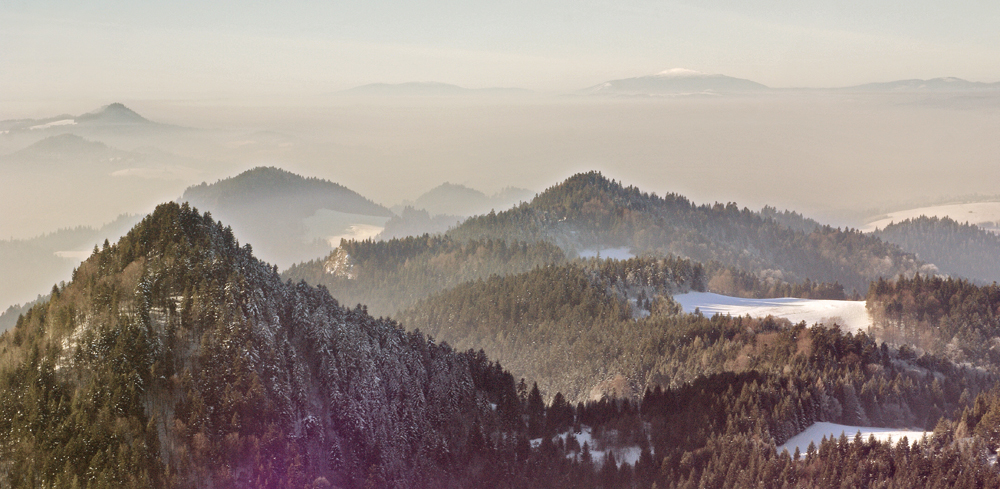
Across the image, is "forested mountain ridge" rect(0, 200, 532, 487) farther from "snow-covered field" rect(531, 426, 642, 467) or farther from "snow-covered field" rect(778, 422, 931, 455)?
"snow-covered field" rect(778, 422, 931, 455)

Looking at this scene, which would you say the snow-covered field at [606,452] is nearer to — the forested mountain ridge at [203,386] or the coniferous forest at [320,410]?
the coniferous forest at [320,410]

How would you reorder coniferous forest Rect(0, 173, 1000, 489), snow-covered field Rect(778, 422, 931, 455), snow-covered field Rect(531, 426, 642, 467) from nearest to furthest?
coniferous forest Rect(0, 173, 1000, 489) → snow-covered field Rect(778, 422, 931, 455) → snow-covered field Rect(531, 426, 642, 467)

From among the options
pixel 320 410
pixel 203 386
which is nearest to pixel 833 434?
pixel 320 410

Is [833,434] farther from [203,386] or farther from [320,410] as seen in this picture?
[203,386]

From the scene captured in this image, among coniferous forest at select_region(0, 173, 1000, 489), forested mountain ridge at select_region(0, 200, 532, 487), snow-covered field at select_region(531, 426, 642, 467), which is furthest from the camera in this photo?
snow-covered field at select_region(531, 426, 642, 467)

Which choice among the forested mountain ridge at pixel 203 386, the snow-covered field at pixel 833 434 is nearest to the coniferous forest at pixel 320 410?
the forested mountain ridge at pixel 203 386

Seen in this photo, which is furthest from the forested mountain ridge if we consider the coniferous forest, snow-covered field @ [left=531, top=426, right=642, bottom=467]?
snow-covered field @ [left=531, top=426, right=642, bottom=467]
